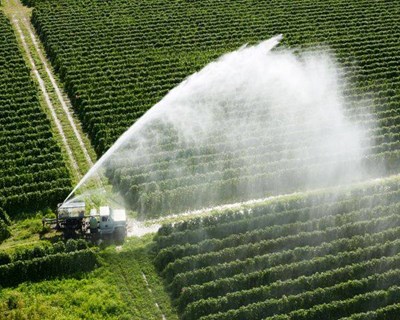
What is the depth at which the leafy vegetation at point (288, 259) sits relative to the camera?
2619 centimetres

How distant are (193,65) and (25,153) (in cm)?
1791

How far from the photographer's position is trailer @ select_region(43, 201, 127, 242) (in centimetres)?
2984

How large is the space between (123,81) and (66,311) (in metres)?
24.4

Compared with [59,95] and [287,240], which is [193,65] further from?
[287,240]

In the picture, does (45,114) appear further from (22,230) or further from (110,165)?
A: (22,230)

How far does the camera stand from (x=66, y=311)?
26391 mm

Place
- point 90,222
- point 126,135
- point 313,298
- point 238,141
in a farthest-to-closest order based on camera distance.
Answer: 1. point 126,135
2. point 238,141
3. point 90,222
4. point 313,298

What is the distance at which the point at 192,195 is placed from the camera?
33.7 meters

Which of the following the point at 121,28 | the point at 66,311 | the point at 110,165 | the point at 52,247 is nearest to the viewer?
the point at 66,311

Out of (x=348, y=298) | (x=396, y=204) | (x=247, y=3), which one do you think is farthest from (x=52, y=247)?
(x=247, y=3)

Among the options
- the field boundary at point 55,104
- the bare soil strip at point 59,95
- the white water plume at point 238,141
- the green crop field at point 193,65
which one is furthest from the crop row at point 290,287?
the bare soil strip at point 59,95

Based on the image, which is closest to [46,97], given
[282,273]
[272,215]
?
[272,215]

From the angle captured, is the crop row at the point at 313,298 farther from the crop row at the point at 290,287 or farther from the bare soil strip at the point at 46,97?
the bare soil strip at the point at 46,97

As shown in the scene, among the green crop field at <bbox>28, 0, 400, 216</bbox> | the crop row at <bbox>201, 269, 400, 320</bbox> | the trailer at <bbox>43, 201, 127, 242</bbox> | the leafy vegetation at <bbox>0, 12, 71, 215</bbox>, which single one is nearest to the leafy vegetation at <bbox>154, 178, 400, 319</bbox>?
the crop row at <bbox>201, 269, 400, 320</bbox>
